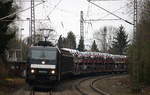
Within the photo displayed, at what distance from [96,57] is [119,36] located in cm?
4811

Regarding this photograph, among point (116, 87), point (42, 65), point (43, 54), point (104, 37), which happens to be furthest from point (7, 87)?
point (104, 37)

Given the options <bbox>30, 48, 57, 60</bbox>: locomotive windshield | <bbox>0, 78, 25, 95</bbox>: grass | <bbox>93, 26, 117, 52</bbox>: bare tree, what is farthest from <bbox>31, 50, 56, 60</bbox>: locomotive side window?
<bbox>93, 26, 117, 52</bbox>: bare tree

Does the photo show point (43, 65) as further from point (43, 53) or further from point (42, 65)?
point (43, 53)

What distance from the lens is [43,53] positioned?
26.2 meters

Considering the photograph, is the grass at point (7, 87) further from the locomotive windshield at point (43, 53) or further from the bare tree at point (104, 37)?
the bare tree at point (104, 37)

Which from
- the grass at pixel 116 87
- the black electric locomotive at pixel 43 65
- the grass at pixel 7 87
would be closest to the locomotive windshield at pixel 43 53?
the black electric locomotive at pixel 43 65

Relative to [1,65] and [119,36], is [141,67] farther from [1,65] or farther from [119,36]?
[119,36]

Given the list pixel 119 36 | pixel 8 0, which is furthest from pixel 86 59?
pixel 119 36

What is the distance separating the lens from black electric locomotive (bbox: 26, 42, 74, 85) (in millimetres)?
25250

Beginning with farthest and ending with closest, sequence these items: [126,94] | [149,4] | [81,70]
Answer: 1. [81,70]
2. [149,4]
3. [126,94]

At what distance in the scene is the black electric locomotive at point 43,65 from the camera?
25.2m

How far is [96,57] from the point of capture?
5375cm

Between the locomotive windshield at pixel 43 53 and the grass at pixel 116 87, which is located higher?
the locomotive windshield at pixel 43 53

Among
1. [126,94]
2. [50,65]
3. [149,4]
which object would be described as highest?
[149,4]
